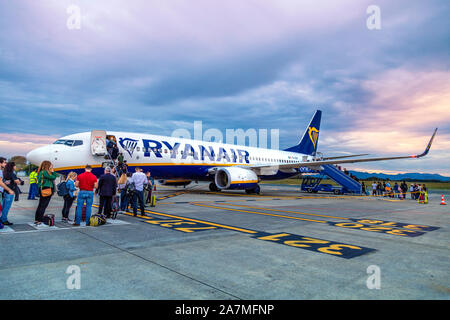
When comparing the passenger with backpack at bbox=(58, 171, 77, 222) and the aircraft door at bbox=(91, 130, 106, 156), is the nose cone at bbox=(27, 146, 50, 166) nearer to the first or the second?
the aircraft door at bbox=(91, 130, 106, 156)

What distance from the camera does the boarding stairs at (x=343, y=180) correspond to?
28.1 metres

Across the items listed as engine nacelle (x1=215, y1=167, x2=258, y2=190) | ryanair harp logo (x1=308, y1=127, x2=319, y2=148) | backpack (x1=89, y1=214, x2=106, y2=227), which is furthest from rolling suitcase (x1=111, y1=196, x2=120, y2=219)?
ryanair harp logo (x1=308, y1=127, x2=319, y2=148)

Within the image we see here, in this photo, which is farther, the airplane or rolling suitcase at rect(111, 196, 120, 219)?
the airplane

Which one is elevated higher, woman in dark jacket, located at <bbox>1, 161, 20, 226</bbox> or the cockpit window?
the cockpit window

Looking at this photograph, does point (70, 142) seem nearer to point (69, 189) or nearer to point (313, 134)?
point (69, 189)

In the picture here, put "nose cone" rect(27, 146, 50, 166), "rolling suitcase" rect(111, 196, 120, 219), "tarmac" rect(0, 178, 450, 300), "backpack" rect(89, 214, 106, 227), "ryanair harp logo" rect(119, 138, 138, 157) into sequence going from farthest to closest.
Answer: "ryanair harp logo" rect(119, 138, 138, 157)
"nose cone" rect(27, 146, 50, 166)
"rolling suitcase" rect(111, 196, 120, 219)
"backpack" rect(89, 214, 106, 227)
"tarmac" rect(0, 178, 450, 300)

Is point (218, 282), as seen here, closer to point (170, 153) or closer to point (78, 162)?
point (78, 162)

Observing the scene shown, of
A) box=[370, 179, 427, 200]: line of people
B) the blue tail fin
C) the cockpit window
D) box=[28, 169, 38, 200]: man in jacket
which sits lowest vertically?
box=[370, 179, 427, 200]: line of people

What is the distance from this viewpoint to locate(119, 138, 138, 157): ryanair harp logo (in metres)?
17.4

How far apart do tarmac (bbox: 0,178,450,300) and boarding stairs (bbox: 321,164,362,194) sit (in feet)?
70.0

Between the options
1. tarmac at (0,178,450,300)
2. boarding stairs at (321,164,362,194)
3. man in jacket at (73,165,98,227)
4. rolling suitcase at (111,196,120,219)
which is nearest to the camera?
tarmac at (0,178,450,300)

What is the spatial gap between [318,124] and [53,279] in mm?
34913

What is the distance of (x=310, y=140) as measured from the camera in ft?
116
